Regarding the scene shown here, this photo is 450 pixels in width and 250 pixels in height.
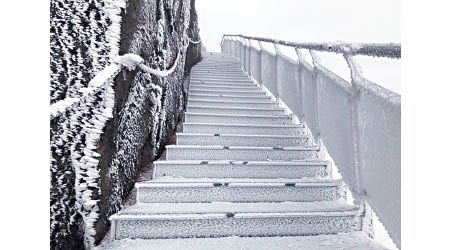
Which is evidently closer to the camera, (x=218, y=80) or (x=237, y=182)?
(x=237, y=182)

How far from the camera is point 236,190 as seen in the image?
2.14 meters

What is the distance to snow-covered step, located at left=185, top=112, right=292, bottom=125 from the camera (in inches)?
137

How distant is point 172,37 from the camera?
10.7ft

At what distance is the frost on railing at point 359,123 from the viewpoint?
140 cm

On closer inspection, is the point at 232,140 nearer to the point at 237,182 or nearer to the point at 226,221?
the point at 237,182

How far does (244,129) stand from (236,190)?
119 centimetres

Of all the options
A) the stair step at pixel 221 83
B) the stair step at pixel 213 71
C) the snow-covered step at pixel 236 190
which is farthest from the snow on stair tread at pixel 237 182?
the stair step at pixel 213 71

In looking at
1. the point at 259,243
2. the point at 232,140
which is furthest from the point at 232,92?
the point at 259,243

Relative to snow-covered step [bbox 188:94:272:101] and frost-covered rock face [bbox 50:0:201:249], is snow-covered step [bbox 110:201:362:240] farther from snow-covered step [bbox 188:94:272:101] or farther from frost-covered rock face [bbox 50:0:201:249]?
snow-covered step [bbox 188:94:272:101]

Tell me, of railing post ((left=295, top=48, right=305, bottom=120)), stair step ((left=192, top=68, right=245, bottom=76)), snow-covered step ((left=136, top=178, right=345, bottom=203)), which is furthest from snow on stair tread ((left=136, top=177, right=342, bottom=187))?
stair step ((left=192, top=68, right=245, bottom=76))

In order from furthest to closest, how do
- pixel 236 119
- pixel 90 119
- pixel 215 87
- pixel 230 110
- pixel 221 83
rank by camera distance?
pixel 221 83, pixel 215 87, pixel 230 110, pixel 236 119, pixel 90 119

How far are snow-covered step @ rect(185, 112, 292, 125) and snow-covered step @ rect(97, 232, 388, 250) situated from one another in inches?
73.4

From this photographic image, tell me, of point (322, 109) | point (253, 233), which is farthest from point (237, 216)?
point (322, 109)

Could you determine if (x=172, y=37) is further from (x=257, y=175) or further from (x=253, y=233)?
(x=253, y=233)
